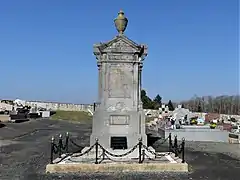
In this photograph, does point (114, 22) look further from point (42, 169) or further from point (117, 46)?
point (42, 169)

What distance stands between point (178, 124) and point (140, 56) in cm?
1077

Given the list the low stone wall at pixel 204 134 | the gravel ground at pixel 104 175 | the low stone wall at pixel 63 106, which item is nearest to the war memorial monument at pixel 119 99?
the gravel ground at pixel 104 175

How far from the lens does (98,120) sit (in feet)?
41.5

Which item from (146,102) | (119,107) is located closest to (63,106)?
(146,102)

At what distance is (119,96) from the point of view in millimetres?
12836

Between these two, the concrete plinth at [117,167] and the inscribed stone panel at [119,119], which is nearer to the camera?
the concrete plinth at [117,167]

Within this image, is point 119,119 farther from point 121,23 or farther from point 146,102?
point 146,102

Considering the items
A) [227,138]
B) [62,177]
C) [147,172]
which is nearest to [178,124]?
[227,138]

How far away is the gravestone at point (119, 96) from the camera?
41.2ft

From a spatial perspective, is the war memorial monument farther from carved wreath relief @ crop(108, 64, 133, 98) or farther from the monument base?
the monument base

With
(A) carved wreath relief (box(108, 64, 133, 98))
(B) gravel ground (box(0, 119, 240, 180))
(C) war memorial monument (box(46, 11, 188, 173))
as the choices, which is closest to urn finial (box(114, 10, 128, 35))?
(C) war memorial monument (box(46, 11, 188, 173))

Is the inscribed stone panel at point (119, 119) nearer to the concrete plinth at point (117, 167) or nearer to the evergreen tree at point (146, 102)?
the concrete plinth at point (117, 167)

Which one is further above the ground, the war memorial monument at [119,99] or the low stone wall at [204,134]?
the war memorial monument at [119,99]

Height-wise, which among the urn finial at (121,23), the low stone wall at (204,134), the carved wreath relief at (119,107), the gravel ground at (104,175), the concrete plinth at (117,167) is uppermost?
the urn finial at (121,23)
